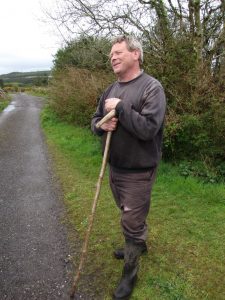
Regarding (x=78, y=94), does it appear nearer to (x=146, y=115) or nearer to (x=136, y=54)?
(x=136, y=54)

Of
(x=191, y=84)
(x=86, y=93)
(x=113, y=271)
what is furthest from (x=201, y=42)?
(x=113, y=271)

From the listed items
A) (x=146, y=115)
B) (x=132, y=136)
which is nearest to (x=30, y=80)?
(x=132, y=136)

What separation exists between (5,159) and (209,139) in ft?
18.6

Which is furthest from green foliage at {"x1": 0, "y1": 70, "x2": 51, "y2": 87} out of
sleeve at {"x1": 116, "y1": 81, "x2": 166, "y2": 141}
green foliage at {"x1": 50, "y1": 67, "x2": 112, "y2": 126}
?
sleeve at {"x1": 116, "y1": 81, "x2": 166, "y2": 141}

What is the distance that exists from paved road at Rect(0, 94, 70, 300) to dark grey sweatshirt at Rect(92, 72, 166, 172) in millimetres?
1491

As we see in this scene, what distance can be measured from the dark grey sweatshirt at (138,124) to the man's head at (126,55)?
12 centimetres

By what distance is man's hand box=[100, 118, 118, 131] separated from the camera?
3.26m

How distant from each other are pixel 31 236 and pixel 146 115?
2763 mm

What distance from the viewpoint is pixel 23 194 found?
6820 mm

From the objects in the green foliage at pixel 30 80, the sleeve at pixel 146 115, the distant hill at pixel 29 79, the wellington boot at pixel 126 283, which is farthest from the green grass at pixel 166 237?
the distant hill at pixel 29 79

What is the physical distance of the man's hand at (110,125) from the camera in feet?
10.7

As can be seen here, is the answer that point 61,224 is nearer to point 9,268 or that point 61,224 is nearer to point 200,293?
point 9,268

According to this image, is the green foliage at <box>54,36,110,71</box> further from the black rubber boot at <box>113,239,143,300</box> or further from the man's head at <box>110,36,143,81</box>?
the black rubber boot at <box>113,239,143,300</box>


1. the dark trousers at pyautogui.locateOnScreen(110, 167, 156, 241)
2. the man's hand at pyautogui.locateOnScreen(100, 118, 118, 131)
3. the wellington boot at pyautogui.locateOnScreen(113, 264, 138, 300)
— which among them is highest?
the man's hand at pyautogui.locateOnScreen(100, 118, 118, 131)
